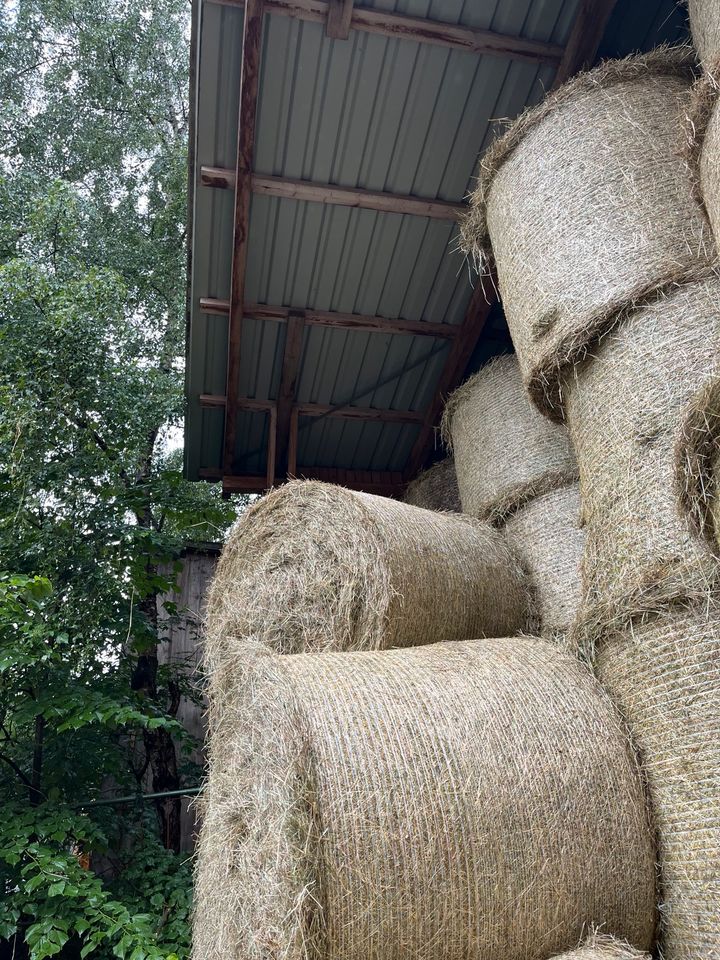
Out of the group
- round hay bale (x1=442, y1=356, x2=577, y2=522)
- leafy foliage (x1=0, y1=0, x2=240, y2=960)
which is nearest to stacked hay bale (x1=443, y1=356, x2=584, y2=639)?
round hay bale (x1=442, y1=356, x2=577, y2=522)

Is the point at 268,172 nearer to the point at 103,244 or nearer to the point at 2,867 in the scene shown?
the point at 2,867

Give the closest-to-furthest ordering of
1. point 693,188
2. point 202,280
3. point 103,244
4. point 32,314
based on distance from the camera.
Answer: point 693,188
point 202,280
point 32,314
point 103,244

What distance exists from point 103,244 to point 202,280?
3.66 m

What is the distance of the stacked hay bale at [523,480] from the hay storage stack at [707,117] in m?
1.30

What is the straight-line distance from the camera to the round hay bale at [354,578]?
2.98 metres

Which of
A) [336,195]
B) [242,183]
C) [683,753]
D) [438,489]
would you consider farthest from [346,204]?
[683,753]

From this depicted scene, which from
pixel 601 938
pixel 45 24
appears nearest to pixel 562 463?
pixel 601 938

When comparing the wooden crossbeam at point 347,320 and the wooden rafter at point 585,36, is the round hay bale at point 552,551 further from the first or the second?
the wooden rafter at point 585,36

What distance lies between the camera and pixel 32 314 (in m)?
5.12

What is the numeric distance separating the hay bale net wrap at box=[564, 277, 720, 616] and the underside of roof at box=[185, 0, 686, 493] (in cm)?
187

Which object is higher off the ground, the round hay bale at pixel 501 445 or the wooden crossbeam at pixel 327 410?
the wooden crossbeam at pixel 327 410

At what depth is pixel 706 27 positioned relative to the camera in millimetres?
2484

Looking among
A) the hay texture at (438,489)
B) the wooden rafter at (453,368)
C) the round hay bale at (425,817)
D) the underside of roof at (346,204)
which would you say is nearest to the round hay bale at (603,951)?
the round hay bale at (425,817)

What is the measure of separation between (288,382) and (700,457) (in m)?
3.62
